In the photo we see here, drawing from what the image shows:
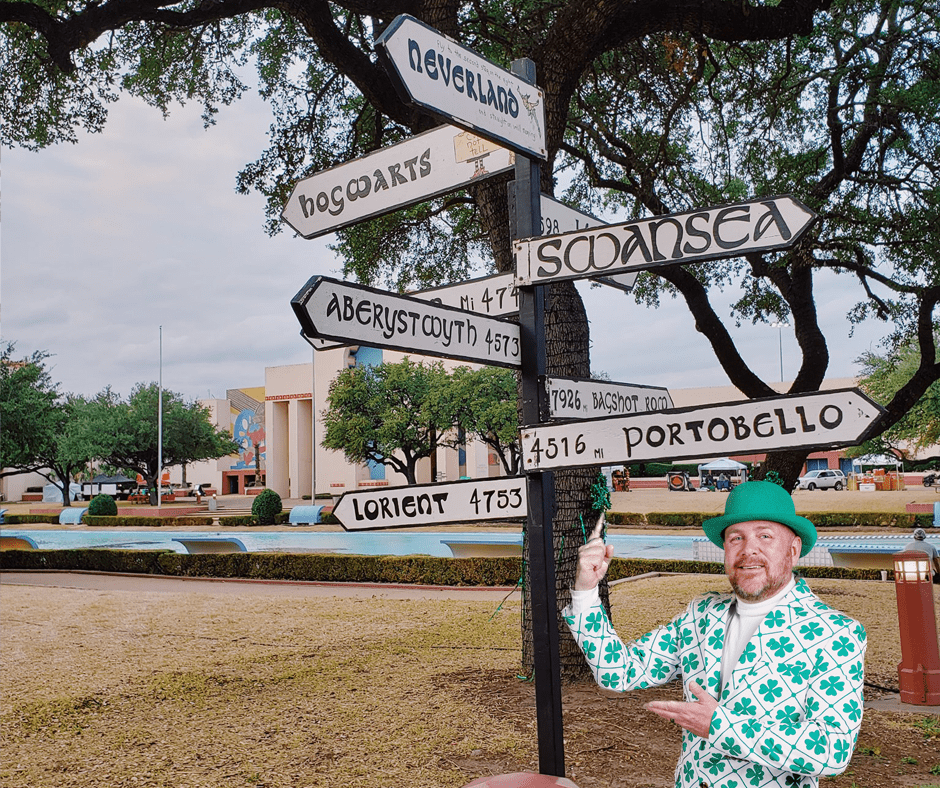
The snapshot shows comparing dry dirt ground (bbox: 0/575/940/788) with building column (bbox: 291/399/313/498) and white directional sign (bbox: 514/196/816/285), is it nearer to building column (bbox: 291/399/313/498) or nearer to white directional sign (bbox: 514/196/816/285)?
white directional sign (bbox: 514/196/816/285)

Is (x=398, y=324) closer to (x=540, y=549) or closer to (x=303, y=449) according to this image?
(x=540, y=549)

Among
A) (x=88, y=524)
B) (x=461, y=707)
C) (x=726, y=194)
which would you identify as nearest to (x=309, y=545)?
(x=88, y=524)

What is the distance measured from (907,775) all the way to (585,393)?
327 centimetres

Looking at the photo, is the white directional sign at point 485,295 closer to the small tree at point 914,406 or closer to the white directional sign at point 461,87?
the white directional sign at point 461,87

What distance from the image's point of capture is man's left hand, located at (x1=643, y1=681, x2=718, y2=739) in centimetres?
192

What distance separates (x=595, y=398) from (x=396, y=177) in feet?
3.80

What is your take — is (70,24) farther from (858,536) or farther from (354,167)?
(858,536)

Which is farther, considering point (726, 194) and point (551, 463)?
point (726, 194)

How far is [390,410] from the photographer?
131 ft

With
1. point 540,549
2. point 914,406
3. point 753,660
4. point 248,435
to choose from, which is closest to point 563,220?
point 540,549

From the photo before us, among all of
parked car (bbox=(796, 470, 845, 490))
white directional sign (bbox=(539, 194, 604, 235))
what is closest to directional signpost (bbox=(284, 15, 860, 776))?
white directional sign (bbox=(539, 194, 604, 235))

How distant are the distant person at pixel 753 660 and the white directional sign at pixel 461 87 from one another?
1.38 m

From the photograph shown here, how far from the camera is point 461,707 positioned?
5.99m

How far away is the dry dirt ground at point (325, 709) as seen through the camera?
4801 mm
